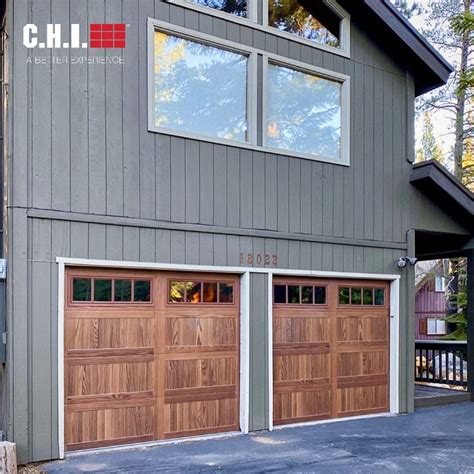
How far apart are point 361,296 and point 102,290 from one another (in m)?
3.53

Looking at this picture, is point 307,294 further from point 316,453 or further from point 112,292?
point 112,292

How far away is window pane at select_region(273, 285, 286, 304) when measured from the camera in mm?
6720

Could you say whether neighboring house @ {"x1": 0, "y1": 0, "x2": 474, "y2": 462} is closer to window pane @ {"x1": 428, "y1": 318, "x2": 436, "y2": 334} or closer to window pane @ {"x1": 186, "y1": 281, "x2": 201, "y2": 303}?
window pane @ {"x1": 186, "y1": 281, "x2": 201, "y2": 303}

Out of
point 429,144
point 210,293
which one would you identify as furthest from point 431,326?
point 210,293

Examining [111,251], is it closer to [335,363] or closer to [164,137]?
[164,137]

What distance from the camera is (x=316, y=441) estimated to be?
6.01m

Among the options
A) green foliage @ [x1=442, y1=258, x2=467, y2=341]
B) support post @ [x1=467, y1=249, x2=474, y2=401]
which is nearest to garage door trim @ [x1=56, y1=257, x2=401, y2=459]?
support post @ [x1=467, y1=249, x2=474, y2=401]

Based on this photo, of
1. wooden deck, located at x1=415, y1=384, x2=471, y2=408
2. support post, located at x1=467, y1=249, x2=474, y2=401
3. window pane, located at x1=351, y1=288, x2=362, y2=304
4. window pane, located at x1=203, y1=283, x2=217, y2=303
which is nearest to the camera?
window pane, located at x1=203, y1=283, x2=217, y2=303

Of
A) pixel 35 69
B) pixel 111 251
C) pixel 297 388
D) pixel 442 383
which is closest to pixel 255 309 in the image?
pixel 297 388

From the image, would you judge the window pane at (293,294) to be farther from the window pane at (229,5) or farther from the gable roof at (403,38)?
the gable roof at (403,38)

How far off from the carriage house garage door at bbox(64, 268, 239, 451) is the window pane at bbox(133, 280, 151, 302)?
10 mm

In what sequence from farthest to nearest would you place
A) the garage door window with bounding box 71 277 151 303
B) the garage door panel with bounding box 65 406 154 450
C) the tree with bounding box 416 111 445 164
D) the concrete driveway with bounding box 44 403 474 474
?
the tree with bounding box 416 111 445 164 < the garage door window with bounding box 71 277 151 303 < the garage door panel with bounding box 65 406 154 450 < the concrete driveway with bounding box 44 403 474 474

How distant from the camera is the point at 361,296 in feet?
24.5

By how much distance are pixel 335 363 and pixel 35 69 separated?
482cm
